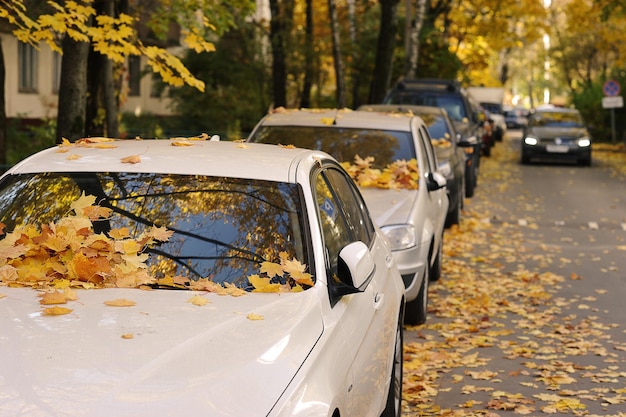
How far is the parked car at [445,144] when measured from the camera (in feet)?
55.6

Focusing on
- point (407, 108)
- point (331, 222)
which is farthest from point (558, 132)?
point (331, 222)

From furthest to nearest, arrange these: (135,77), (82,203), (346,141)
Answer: (135,77)
(346,141)
(82,203)

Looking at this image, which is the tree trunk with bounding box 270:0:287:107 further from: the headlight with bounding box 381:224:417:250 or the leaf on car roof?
the leaf on car roof

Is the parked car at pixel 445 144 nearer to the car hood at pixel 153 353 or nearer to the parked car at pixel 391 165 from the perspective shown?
the parked car at pixel 391 165

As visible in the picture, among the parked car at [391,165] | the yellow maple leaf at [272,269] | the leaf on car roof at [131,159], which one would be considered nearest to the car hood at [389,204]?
the parked car at [391,165]

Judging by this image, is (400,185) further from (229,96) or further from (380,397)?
(229,96)

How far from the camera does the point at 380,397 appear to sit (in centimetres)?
567

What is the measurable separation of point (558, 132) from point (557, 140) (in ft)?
1.04

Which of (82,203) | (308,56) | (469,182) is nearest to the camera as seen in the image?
(82,203)

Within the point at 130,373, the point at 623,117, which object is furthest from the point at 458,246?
the point at 623,117

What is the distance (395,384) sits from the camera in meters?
6.52

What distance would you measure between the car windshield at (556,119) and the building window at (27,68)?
599 inches

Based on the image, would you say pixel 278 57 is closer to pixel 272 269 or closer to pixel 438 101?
pixel 438 101

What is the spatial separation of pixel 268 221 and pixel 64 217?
0.94 metres
